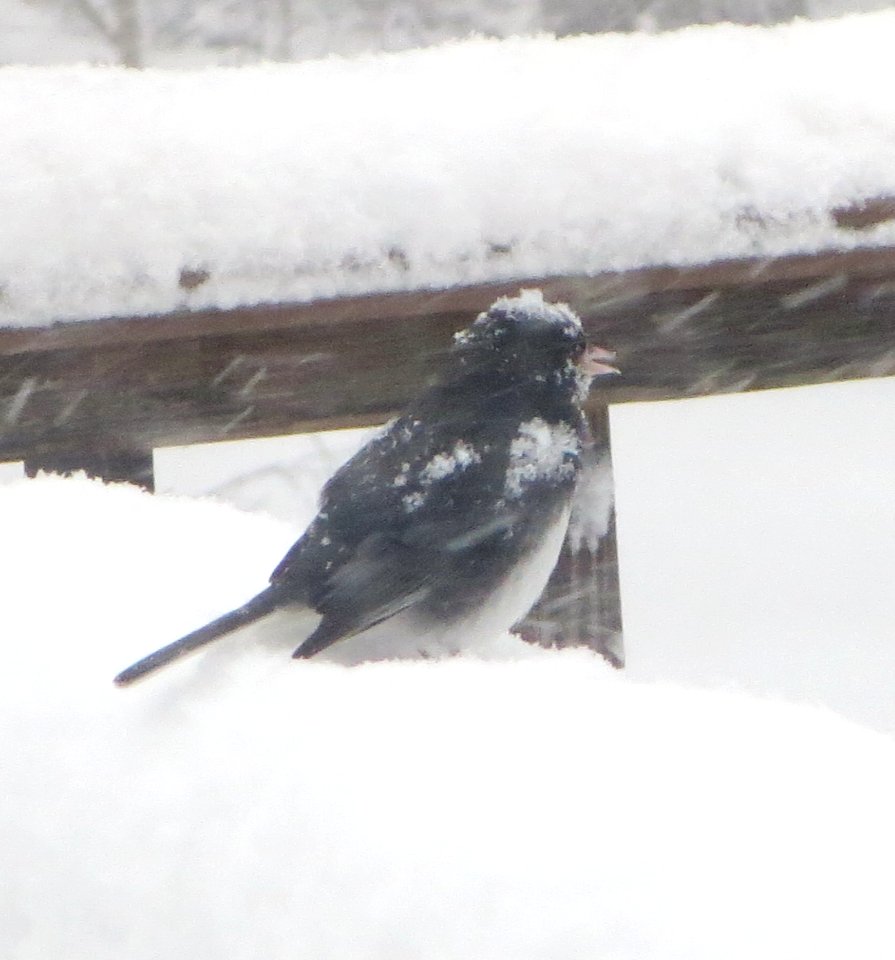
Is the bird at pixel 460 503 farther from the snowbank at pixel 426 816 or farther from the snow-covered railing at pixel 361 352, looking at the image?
the snowbank at pixel 426 816

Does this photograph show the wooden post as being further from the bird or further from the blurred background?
the blurred background

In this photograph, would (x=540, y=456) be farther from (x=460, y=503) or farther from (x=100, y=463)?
(x=100, y=463)

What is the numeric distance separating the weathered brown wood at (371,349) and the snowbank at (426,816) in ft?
2.37

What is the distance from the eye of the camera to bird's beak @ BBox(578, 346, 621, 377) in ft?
6.33

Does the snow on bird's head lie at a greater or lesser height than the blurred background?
lesser

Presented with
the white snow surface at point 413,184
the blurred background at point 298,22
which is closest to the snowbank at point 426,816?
the white snow surface at point 413,184

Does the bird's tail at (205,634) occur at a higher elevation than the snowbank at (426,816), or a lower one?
higher

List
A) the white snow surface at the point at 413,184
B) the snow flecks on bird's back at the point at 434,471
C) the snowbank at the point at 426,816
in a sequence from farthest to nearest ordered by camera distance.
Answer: the snow flecks on bird's back at the point at 434,471
the white snow surface at the point at 413,184
the snowbank at the point at 426,816

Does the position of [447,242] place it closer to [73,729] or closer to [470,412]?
[470,412]

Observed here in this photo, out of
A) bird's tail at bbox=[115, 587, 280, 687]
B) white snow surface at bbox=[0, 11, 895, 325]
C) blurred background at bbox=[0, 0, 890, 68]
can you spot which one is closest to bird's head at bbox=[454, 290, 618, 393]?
white snow surface at bbox=[0, 11, 895, 325]

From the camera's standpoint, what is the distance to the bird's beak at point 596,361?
76.0 inches

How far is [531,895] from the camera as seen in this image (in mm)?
785

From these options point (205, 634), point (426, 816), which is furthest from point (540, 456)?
point (426, 816)

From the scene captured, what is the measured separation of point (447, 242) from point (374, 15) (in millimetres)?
11034
